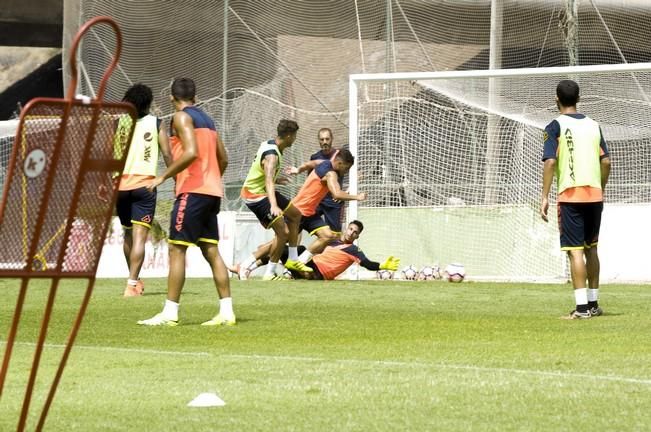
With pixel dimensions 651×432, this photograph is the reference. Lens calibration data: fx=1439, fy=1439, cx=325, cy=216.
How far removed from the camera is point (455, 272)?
68.0 ft

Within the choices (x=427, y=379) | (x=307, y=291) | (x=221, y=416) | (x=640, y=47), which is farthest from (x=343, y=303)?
(x=640, y=47)

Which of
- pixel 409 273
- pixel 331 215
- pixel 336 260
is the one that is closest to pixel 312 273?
pixel 336 260

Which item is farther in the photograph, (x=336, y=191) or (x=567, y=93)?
(x=336, y=191)

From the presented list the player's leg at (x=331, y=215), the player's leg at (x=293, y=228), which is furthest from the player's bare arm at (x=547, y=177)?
the player's leg at (x=331, y=215)

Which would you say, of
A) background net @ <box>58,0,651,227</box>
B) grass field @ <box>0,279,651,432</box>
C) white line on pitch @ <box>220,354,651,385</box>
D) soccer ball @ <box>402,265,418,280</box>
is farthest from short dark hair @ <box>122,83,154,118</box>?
background net @ <box>58,0,651,227</box>

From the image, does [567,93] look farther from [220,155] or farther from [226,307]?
[226,307]

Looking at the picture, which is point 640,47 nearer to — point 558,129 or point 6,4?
point 558,129

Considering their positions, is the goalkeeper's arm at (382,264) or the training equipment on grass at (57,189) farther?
the goalkeeper's arm at (382,264)

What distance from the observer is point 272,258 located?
66.0 feet

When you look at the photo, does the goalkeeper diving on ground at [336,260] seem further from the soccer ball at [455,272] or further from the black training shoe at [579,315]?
the black training shoe at [579,315]

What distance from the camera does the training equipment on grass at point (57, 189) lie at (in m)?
4.65

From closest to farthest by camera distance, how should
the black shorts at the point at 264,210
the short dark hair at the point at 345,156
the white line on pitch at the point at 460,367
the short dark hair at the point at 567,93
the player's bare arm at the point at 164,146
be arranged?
1. the white line on pitch at the point at 460,367
2. the short dark hair at the point at 567,93
3. the player's bare arm at the point at 164,146
4. the black shorts at the point at 264,210
5. the short dark hair at the point at 345,156

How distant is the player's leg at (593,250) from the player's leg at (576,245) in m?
0.10

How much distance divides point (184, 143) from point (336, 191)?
27.7 feet
